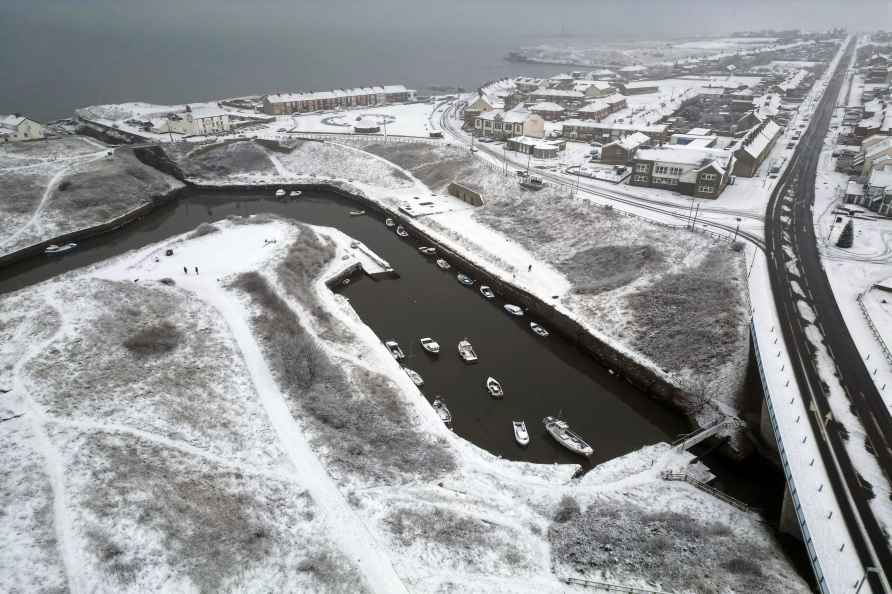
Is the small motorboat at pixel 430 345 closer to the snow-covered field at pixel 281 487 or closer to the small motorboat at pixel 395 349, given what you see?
the small motorboat at pixel 395 349

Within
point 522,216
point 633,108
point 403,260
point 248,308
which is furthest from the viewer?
point 633,108

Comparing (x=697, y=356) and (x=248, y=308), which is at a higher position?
(x=248, y=308)

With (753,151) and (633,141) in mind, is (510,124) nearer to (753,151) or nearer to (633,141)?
(633,141)

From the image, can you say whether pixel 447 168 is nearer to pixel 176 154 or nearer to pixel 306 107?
pixel 176 154

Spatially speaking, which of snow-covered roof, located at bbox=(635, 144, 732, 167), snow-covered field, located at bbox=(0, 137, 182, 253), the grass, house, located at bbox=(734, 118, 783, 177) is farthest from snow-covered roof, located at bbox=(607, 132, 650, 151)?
snow-covered field, located at bbox=(0, 137, 182, 253)

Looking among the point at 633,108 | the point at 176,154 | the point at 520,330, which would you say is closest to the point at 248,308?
the point at 520,330

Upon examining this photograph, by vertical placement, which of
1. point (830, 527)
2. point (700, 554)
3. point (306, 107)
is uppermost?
point (306, 107)

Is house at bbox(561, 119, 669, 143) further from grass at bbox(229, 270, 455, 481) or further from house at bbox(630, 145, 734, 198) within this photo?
grass at bbox(229, 270, 455, 481)

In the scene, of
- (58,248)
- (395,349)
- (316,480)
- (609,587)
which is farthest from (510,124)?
(609,587)
